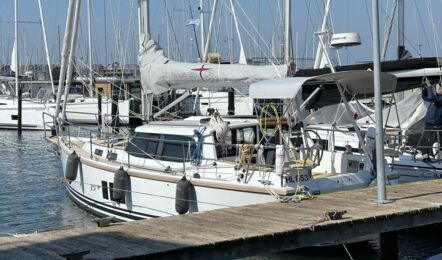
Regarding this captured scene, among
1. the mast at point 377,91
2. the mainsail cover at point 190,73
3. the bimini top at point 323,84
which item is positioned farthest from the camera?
the mainsail cover at point 190,73

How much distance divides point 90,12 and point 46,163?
2042 cm

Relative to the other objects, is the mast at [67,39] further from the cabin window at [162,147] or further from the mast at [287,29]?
the mast at [287,29]

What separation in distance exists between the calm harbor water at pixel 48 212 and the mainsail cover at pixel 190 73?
143 inches

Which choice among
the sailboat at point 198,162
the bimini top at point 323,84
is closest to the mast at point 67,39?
the sailboat at point 198,162

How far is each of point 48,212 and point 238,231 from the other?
10.1 m

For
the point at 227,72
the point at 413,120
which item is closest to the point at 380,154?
the point at 227,72

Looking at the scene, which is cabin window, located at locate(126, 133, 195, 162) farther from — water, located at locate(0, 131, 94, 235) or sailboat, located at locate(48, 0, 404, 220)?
water, located at locate(0, 131, 94, 235)

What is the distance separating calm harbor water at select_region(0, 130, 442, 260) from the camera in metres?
12.9

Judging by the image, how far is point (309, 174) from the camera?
12.1m

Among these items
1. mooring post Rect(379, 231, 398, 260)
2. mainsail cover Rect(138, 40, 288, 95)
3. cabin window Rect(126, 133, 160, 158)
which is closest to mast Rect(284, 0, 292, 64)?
mainsail cover Rect(138, 40, 288, 95)

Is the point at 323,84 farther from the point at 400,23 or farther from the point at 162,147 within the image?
the point at 400,23

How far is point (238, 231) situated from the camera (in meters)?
8.84

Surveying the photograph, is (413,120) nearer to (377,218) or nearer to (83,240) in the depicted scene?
(377,218)

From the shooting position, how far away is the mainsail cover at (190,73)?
15.3 meters
